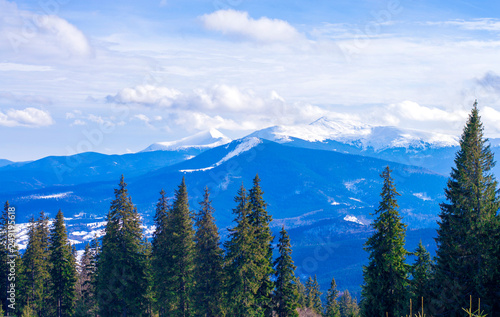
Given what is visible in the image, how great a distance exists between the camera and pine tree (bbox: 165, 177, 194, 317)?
1781 inches

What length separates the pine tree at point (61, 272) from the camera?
55.5 meters

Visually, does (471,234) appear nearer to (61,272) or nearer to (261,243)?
(261,243)

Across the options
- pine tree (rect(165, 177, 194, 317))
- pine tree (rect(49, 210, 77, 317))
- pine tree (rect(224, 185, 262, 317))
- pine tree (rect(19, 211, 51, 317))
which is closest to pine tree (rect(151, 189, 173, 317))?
pine tree (rect(165, 177, 194, 317))

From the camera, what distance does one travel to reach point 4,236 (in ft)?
181

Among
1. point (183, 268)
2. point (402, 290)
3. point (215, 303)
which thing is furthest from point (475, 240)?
point (183, 268)

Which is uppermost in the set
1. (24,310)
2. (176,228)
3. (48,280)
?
(176,228)

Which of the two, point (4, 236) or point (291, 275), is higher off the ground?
point (4, 236)

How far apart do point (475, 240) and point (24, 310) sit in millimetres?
48539

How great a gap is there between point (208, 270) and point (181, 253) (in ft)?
13.3

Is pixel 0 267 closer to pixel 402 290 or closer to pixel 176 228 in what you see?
pixel 176 228

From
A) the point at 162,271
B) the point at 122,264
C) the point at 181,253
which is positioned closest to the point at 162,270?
the point at 162,271

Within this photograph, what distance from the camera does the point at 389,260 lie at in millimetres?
36000

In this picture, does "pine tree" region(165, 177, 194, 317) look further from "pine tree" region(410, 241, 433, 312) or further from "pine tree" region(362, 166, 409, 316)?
"pine tree" region(410, 241, 433, 312)

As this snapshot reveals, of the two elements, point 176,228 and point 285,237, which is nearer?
point 285,237
